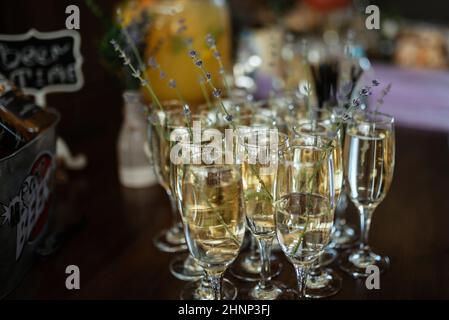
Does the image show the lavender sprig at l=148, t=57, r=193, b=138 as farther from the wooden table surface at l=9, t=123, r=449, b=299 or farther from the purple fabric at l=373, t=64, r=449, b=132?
the purple fabric at l=373, t=64, r=449, b=132

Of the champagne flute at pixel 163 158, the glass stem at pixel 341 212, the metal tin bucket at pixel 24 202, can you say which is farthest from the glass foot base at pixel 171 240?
the glass stem at pixel 341 212

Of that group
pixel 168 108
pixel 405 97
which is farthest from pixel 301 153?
pixel 405 97

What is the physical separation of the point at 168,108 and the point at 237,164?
0.39m

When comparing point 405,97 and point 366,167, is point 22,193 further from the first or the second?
point 405,97

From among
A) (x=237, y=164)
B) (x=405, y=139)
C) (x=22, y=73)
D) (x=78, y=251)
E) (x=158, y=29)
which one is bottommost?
(x=78, y=251)

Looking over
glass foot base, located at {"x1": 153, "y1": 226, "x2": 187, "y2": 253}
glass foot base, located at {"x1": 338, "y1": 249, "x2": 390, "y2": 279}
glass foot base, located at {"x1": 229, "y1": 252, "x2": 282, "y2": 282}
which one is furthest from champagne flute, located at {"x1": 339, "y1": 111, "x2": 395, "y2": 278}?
glass foot base, located at {"x1": 153, "y1": 226, "x2": 187, "y2": 253}

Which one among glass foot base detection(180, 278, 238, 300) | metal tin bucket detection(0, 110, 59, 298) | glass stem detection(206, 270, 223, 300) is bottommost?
glass foot base detection(180, 278, 238, 300)

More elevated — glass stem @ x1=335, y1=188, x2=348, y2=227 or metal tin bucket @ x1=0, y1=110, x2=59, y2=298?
metal tin bucket @ x1=0, y1=110, x2=59, y2=298

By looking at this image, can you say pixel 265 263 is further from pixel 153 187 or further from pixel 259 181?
pixel 153 187

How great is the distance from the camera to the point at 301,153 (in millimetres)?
846

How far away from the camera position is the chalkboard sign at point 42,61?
51.4 inches

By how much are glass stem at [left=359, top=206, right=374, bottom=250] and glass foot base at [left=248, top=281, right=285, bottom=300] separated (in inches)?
8.1

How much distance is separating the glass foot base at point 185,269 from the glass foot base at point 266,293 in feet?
0.35

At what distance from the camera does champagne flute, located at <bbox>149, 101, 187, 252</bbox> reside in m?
1.07
